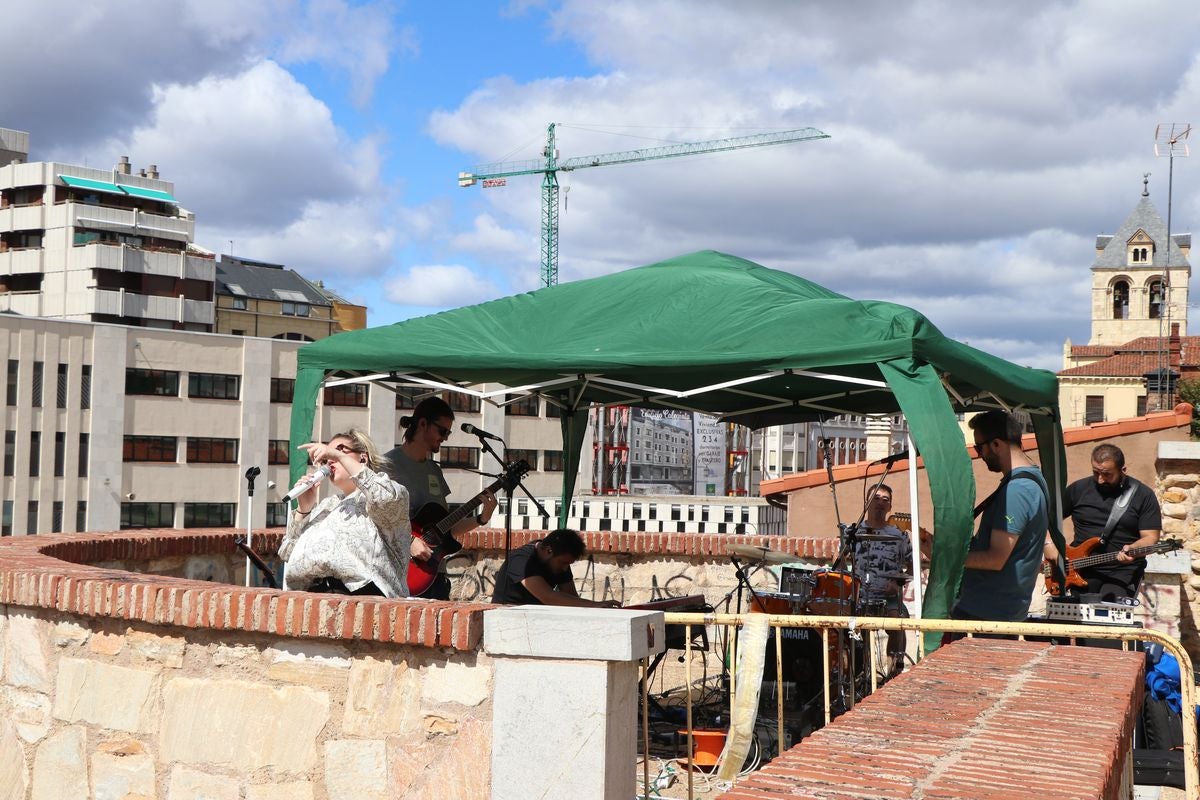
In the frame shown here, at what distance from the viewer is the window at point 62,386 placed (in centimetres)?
6109

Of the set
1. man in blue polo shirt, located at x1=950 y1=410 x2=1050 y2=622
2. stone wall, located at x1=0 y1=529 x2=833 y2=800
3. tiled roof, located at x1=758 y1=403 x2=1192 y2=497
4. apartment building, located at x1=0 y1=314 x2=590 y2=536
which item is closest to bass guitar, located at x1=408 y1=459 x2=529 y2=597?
stone wall, located at x1=0 y1=529 x2=833 y2=800

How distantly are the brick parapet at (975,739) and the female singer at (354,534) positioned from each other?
7.02ft

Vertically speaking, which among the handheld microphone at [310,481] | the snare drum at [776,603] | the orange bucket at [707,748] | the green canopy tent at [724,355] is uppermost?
the green canopy tent at [724,355]

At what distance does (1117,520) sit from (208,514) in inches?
2481

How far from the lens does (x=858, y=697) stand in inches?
263

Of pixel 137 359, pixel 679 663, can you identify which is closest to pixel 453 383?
pixel 679 663

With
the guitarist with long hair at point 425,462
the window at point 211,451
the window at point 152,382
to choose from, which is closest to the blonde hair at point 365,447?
the guitarist with long hair at point 425,462

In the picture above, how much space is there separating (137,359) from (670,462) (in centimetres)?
6610

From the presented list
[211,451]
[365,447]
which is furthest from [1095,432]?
[211,451]

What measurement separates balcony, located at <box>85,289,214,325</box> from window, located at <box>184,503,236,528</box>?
18.7 metres

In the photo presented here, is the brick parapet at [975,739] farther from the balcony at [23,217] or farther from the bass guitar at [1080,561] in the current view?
the balcony at [23,217]

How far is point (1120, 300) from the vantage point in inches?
4776

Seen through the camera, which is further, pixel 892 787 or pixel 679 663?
pixel 679 663

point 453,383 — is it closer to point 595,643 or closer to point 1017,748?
point 595,643
